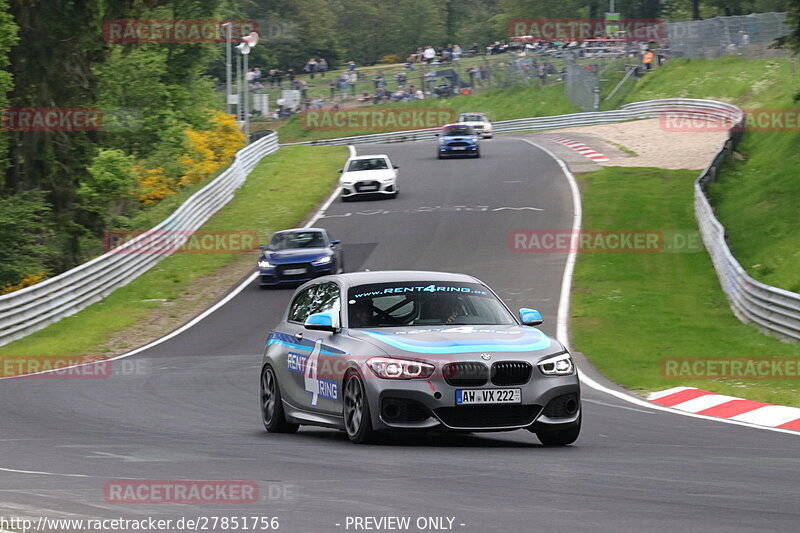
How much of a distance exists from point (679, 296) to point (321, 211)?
686 inches

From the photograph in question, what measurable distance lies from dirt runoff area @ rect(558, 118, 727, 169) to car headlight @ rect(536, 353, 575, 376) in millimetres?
37155

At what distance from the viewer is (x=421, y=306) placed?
35.2 ft

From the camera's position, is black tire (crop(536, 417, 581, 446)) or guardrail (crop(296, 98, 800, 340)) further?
guardrail (crop(296, 98, 800, 340))

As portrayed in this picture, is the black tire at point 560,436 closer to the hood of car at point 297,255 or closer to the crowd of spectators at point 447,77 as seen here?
the hood of car at point 297,255

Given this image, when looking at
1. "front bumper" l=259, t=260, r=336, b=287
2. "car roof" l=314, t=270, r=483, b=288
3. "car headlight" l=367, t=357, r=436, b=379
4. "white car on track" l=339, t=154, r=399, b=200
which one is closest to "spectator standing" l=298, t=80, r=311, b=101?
"white car on track" l=339, t=154, r=399, b=200

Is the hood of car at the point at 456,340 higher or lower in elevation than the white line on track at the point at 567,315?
higher

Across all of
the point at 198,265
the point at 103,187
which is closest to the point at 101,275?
the point at 198,265

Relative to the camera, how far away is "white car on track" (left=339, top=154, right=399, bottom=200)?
140ft

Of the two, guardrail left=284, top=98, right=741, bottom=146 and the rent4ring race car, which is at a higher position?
the rent4ring race car

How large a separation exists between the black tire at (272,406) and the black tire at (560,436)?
261 centimetres

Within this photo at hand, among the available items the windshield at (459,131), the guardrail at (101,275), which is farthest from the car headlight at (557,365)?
the windshield at (459,131)

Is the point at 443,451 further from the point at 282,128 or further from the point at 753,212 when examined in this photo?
the point at 282,128

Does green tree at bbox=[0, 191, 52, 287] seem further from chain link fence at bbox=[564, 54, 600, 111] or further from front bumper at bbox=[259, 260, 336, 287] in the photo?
chain link fence at bbox=[564, 54, 600, 111]

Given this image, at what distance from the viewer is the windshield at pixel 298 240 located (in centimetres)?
2989
